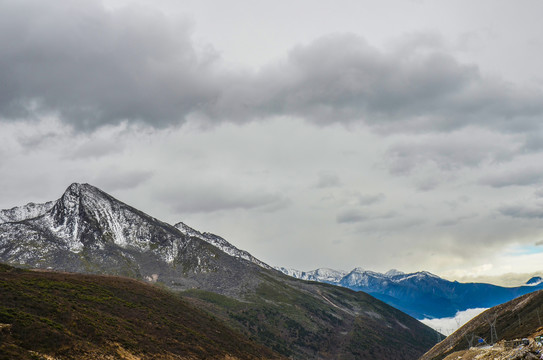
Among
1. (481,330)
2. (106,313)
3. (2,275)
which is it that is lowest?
(481,330)

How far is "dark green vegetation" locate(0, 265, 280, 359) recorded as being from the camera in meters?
59.5

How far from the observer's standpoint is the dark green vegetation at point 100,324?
59469 millimetres

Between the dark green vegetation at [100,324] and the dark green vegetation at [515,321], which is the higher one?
the dark green vegetation at [100,324]

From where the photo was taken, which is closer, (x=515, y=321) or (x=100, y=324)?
(x=100, y=324)

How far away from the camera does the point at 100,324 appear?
79.7 metres

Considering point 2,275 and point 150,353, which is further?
point 2,275

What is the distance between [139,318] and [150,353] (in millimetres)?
27459

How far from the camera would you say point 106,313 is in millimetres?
94125

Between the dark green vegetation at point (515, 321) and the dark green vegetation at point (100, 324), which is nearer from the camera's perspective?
the dark green vegetation at point (100, 324)

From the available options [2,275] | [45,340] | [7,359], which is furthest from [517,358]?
[2,275]

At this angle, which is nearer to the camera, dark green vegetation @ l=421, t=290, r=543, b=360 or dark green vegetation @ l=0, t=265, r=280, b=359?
dark green vegetation @ l=0, t=265, r=280, b=359

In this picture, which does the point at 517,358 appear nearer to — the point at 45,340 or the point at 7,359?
the point at 7,359

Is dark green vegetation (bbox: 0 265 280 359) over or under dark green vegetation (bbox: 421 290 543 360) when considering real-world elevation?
over

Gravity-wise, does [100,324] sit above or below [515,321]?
above
